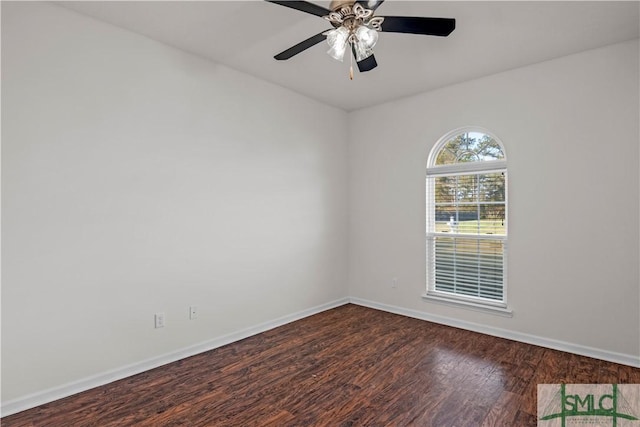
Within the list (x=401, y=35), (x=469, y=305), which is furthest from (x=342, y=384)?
(x=401, y=35)

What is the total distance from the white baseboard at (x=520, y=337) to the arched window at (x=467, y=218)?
0.82ft

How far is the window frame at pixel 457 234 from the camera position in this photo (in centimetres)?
363

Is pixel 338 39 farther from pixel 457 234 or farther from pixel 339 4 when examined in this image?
pixel 457 234

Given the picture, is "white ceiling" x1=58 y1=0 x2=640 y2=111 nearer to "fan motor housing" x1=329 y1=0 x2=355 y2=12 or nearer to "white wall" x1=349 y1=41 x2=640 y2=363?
"white wall" x1=349 y1=41 x2=640 y2=363

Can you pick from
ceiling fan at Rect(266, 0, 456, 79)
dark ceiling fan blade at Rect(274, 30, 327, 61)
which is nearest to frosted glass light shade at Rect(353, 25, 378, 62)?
ceiling fan at Rect(266, 0, 456, 79)

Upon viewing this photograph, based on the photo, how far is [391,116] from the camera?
14.7ft

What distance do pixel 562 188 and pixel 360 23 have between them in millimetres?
2518

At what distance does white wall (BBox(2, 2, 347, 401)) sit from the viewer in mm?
2314

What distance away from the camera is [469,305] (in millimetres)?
3850

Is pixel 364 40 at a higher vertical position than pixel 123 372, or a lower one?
higher

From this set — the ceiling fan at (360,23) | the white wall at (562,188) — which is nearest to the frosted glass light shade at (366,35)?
the ceiling fan at (360,23)

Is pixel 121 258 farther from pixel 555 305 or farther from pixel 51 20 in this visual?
pixel 555 305

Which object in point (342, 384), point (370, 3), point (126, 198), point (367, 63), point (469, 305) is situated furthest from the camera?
point (469, 305)

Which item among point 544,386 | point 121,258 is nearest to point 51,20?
point 121,258
